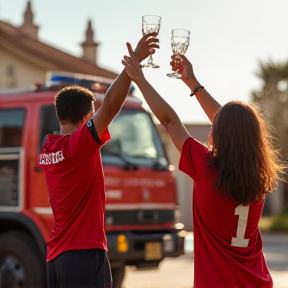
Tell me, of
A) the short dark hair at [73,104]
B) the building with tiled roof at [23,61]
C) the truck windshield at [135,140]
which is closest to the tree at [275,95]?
the building with tiled roof at [23,61]

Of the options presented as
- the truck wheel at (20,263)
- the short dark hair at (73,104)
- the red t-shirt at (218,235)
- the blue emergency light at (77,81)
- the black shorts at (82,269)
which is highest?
the blue emergency light at (77,81)

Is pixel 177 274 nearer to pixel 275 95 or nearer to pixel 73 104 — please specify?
pixel 73 104

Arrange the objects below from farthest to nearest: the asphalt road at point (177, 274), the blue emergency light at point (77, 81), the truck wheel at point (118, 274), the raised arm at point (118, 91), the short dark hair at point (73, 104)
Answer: the asphalt road at point (177, 274)
the truck wheel at point (118, 274)
the blue emergency light at point (77, 81)
the short dark hair at point (73, 104)
the raised arm at point (118, 91)

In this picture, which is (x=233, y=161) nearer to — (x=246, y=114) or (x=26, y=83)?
(x=246, y=114)

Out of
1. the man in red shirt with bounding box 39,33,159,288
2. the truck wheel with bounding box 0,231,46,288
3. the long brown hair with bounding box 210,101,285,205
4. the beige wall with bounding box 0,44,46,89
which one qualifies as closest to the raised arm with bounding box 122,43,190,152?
Answer: the long brown hair with bounding box 210,101,285,205

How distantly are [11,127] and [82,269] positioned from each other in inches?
213

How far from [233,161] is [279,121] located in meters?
27.7

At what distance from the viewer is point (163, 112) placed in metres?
3.68

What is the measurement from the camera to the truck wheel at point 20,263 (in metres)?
8.64

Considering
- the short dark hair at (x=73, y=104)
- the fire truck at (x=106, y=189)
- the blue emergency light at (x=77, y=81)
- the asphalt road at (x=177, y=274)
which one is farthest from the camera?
the asphalt road at (x=177, y=274)

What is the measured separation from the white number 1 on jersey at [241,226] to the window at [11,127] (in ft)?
19.6

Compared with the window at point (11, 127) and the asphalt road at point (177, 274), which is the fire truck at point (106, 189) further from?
the asphalt road at point (177, 274)

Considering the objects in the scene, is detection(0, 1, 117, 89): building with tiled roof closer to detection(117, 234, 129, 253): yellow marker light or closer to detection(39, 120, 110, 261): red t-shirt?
detection(117, 234, 129, 253): yellow marker light

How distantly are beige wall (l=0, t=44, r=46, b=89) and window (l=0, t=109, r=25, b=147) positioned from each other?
56.9 feet
